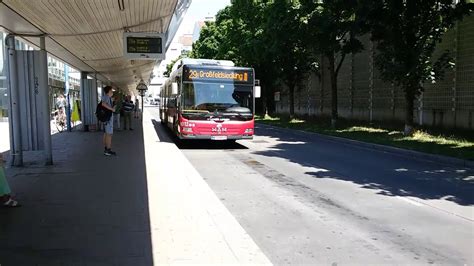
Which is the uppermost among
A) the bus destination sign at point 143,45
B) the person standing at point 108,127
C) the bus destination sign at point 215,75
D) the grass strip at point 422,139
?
the bus destination sign at point 143,45

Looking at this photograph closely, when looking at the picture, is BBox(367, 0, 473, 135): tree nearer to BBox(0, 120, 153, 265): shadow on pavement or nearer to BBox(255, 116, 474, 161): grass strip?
BBox(255, 116, 474, 161): grass strip

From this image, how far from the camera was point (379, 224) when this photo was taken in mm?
6848

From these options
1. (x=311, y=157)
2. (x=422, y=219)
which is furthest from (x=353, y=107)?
(x=422, y=219)

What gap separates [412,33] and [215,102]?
27.0 feet

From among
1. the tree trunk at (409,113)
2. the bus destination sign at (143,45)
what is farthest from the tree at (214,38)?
the bus destination sign at (143,45)

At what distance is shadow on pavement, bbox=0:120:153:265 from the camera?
17.3ft

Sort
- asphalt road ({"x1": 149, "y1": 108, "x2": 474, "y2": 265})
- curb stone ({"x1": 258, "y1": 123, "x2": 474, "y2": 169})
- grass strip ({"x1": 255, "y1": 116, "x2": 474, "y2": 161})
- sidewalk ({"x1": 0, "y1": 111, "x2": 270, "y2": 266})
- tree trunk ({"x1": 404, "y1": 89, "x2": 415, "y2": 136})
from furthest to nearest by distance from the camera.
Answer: tree trunk ({"x1": 404, "y1": 89, "x2": 415, "y2": 136}), grass strip ({"x1": 255, "y1": 116, "x2": 474, "y2": 161}), curb stone ({"x1": 258, "y1": 123, "x2": 474, "y2": 169}), asphalt road ({"x1": 149, "y1": 108, "x2": 474, "y2": 265}), sidewalk ({"x1": 0, "y1": 111, "x2": 270, "y2": 266})

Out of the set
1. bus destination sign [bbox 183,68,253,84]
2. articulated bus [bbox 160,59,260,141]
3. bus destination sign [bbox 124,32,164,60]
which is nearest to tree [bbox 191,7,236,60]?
bus destination sign [bbox 183,68,253,84]

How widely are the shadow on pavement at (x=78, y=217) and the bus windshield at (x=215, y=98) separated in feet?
17.3

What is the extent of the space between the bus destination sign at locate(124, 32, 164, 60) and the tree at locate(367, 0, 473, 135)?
7.97m

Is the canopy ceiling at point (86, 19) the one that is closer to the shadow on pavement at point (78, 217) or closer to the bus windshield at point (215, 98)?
the bus windshield at point (215, 98)

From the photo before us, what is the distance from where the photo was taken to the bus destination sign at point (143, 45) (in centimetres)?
1495

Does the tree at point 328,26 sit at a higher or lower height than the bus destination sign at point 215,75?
higher

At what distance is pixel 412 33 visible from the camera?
63.5ft
